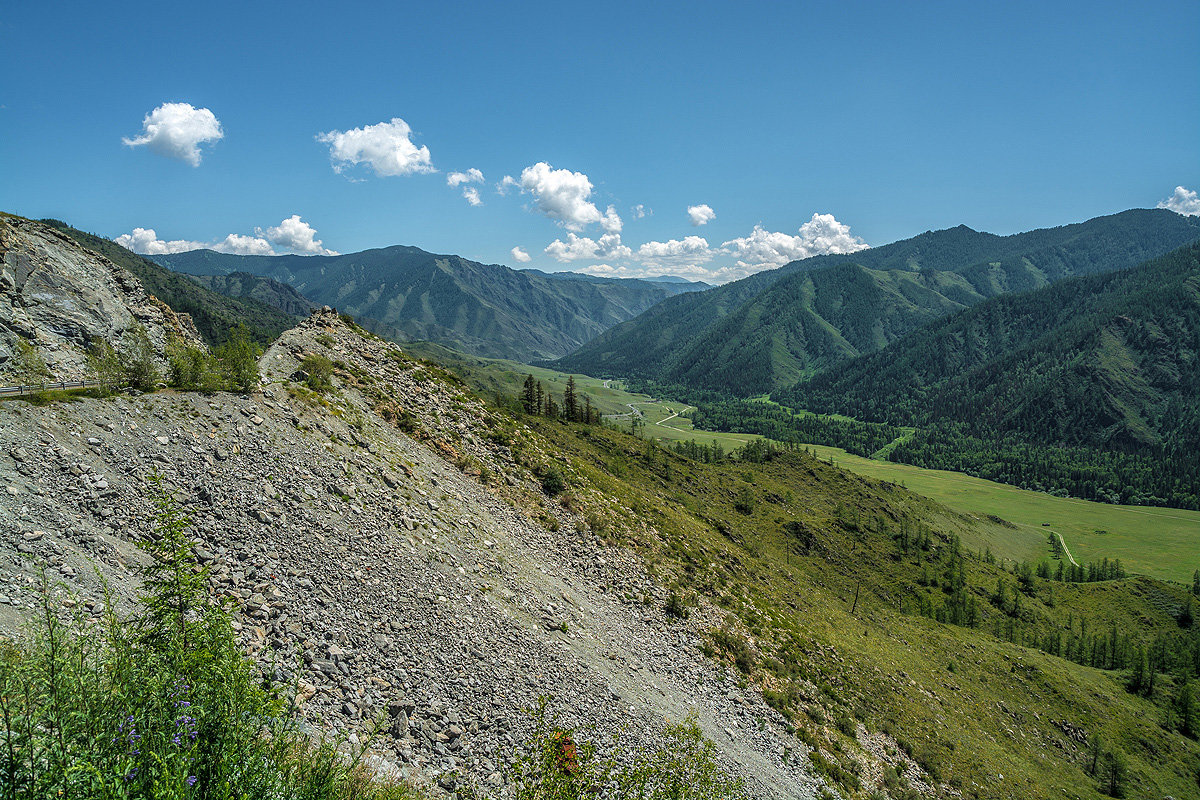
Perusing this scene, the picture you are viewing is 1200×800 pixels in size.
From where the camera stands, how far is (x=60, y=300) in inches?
1586

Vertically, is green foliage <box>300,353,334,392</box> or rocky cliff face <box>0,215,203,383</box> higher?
rocky cliff face <box>0,215,203,383</box>

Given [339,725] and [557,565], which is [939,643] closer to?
[557,565]

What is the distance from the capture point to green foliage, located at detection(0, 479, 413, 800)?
632 cm

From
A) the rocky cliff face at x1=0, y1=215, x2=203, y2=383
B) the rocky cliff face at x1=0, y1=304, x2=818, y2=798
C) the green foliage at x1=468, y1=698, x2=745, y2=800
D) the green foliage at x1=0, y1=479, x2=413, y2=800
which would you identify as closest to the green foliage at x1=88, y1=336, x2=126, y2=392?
the rocky cliff face at x1=0, y1=304, x2=818, y2=798

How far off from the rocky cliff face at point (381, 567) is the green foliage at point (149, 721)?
5298 millimetres

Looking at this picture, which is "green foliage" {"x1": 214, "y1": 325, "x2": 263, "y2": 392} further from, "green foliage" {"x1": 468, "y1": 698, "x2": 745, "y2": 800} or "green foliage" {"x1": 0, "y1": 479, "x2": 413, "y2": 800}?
"green foliage" {"x1": 468, "y1": 698, "x2": 745, "y2": 800}

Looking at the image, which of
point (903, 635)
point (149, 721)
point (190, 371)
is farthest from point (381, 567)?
point (903, 635)

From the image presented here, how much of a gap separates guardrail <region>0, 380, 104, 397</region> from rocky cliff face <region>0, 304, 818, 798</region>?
1.96m

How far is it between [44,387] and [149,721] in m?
23.3

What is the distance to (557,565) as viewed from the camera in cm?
3111

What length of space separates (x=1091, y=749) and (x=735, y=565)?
42829 mm

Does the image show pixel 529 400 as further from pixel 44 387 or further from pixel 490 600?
pixel 44 387

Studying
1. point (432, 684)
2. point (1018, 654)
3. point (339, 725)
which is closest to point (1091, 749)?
point (1018, 654)

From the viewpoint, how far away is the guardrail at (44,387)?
19.9 meters
